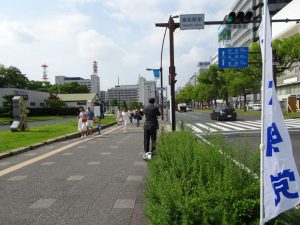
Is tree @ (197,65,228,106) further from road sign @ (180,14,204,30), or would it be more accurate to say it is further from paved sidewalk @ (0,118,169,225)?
paved sidewalk @ (0,118,169,225)

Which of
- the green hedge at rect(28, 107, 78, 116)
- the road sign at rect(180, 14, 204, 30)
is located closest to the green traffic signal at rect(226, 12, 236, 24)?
the road sign at rect(180, 14, 204, 30)

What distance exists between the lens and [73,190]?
21.5 ft

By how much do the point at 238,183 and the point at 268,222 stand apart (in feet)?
1.84

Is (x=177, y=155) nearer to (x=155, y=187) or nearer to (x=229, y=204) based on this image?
(x=155, y=187)

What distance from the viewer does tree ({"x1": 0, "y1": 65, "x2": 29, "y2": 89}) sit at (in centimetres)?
7488

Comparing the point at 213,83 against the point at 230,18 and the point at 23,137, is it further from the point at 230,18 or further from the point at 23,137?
the point at 230,18

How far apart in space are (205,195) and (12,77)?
259 feet

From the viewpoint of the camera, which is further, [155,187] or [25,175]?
[25,175]

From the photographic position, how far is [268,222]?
332 cm

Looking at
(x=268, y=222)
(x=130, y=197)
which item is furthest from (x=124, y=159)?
(x=268, y=222)

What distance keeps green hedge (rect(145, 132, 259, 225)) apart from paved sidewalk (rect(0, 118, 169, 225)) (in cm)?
102

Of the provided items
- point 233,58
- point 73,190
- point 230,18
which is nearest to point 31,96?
point 233,58

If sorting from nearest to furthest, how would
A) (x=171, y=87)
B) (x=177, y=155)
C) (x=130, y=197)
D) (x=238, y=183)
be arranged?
(x=238, y=183)
(x=177, y=155)
(x=130, y=197)
(x=171, y=87)

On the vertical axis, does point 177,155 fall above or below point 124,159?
above
